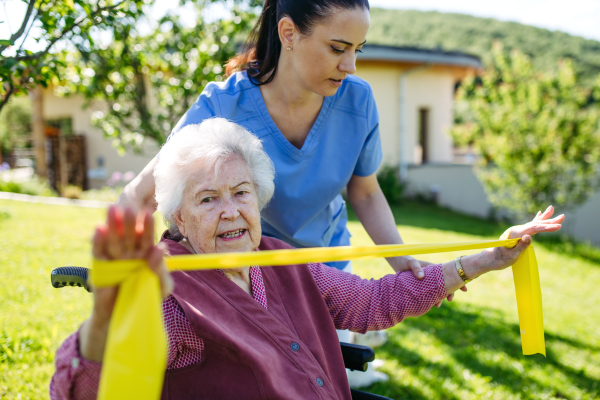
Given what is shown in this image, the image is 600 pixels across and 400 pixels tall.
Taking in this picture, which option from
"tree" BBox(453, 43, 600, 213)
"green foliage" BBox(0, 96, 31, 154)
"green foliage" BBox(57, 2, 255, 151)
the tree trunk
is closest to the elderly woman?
"green foliage" BBox(57, 2, 255, 151)

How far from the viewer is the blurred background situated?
3.27 metres

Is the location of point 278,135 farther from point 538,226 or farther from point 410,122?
point 410,122

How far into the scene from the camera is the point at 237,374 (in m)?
1.48

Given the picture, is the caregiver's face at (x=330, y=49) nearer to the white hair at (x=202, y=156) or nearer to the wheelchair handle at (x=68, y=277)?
the white hair at (x=202, y=156)

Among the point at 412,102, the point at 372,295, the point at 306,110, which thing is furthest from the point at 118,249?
the point at 412,102

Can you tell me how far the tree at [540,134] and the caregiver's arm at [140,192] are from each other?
28.9ft

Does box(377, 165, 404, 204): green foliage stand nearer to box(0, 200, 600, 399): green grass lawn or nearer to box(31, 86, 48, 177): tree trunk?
box(0, 200, 600, 399): green grass lawn

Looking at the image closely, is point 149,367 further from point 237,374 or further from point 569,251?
point 569,251

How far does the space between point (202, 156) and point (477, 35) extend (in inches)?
1505

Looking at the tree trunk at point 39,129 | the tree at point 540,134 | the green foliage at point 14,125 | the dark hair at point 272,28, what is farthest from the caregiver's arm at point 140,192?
the green foliage at point 14,125

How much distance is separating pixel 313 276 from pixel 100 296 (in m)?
1.06

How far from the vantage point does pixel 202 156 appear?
5.70ft

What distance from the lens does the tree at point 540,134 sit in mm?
8578

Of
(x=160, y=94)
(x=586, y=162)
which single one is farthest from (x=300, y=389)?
(x=586, y=162)
